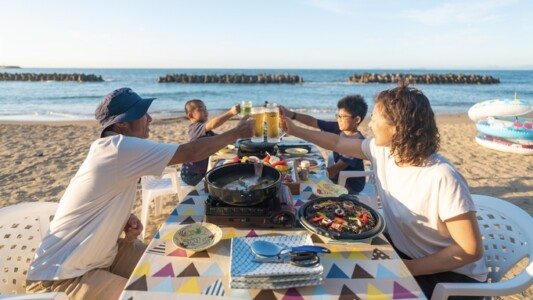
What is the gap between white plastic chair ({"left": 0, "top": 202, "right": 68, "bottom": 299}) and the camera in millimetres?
2240

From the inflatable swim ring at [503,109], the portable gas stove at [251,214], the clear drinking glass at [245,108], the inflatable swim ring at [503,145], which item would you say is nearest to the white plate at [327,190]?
the portable gas stove at [251,214]

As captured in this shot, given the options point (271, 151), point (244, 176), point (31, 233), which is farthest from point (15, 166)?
point (244, 176)

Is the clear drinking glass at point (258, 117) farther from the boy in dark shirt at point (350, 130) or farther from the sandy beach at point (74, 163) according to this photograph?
the sandy beach at point (74, 163)

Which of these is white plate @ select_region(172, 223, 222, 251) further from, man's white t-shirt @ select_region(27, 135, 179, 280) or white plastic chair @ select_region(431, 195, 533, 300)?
white plastic chair @ select_region(431, 195, 533, 300)

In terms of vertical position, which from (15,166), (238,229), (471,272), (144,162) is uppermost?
(144,162)

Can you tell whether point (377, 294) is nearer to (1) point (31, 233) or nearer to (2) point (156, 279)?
(2) point (156, 279)

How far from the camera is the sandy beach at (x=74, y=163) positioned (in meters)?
5.66

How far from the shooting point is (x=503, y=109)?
927 centimetres

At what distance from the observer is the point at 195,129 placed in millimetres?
4887

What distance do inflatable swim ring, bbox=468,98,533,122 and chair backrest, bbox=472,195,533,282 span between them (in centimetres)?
841

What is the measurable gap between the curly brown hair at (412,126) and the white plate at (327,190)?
1.83 ft

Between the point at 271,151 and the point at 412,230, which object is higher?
the point at 271,151

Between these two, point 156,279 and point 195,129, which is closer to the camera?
point 156,279

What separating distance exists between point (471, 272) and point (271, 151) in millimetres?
2237
